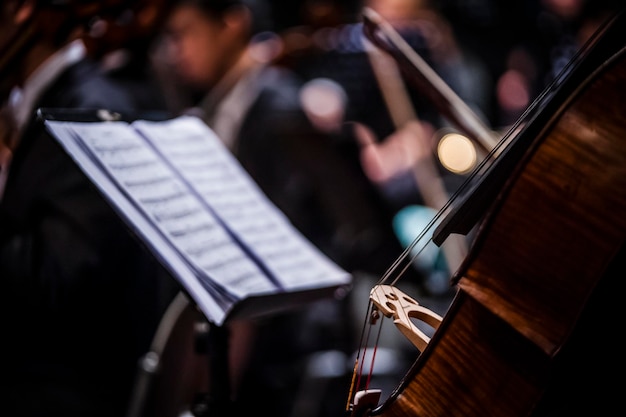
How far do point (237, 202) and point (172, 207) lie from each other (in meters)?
0.21

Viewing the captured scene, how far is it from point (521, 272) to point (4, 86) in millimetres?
1184

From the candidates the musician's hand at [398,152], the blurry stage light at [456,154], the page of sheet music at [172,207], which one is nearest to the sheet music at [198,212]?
the page of sheet music at [172,207]

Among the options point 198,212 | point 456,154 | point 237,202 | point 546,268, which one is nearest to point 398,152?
point 456,154

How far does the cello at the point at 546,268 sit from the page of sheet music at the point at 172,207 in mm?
434

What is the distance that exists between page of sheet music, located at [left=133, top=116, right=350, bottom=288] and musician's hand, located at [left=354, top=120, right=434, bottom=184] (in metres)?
1.52

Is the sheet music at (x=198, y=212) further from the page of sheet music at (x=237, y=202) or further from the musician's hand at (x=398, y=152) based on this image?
the musician's hand at (x=398, y=152)

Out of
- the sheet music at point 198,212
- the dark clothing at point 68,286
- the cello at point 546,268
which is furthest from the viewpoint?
the dark clothing at point 68,286

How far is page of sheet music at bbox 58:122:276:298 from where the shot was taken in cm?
129

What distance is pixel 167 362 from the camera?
196 centimetres

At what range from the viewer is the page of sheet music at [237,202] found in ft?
4.81

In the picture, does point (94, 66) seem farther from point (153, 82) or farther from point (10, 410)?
point (10, 410)

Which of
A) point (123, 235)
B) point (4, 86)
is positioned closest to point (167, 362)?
point (123, 235)

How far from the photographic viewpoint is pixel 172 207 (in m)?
1.35

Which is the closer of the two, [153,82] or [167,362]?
[167,362]
